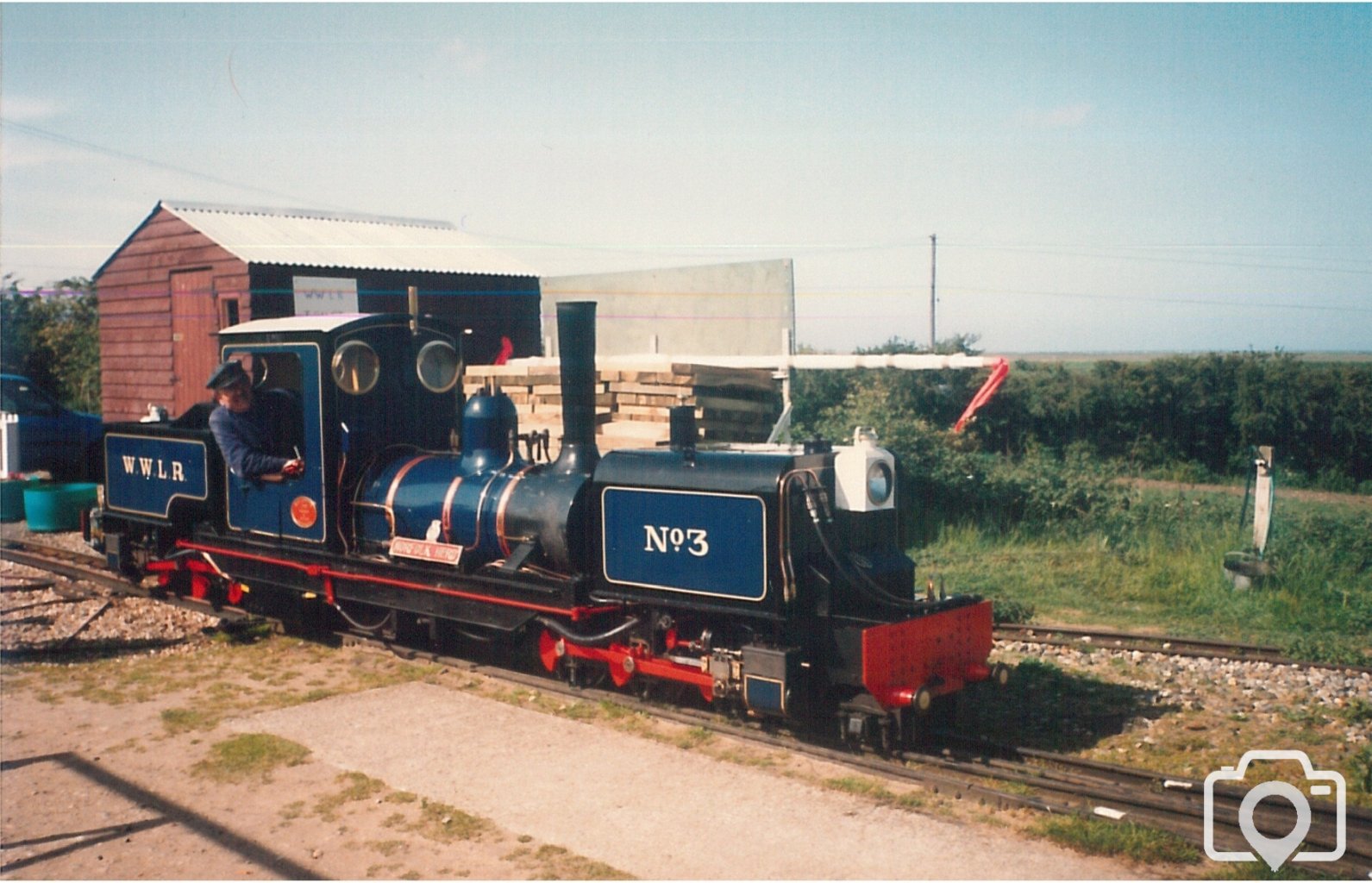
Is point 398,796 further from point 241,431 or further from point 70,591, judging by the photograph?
point 70,591

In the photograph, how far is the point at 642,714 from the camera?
23.4ft

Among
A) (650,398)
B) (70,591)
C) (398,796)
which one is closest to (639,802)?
(398,796)

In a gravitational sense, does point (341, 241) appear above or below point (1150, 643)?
above

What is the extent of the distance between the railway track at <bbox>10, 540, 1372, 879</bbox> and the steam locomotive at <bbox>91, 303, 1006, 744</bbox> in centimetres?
23

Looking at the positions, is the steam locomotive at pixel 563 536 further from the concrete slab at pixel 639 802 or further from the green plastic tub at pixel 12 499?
the green plastic tub at pixel 12 499

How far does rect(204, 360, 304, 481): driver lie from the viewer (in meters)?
A: 8.64

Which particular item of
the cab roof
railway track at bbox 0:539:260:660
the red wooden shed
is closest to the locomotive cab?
the cab roof

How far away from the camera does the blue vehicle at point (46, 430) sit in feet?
58.2

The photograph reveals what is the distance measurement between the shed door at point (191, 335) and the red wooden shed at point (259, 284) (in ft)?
0.09

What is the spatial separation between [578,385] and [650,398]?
15.3 ft

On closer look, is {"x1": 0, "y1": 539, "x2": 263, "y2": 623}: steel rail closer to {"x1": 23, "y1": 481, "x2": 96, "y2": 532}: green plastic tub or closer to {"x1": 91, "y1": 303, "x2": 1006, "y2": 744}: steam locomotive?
{"x1": 91, "y1": 303, "x2": 1006, "y2": 744}: steam locomotive

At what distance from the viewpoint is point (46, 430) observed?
1798 centimetres

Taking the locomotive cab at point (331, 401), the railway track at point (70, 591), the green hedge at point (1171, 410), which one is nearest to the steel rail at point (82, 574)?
the railway track at point (70, 591)

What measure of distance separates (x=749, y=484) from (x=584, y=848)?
2143mm
